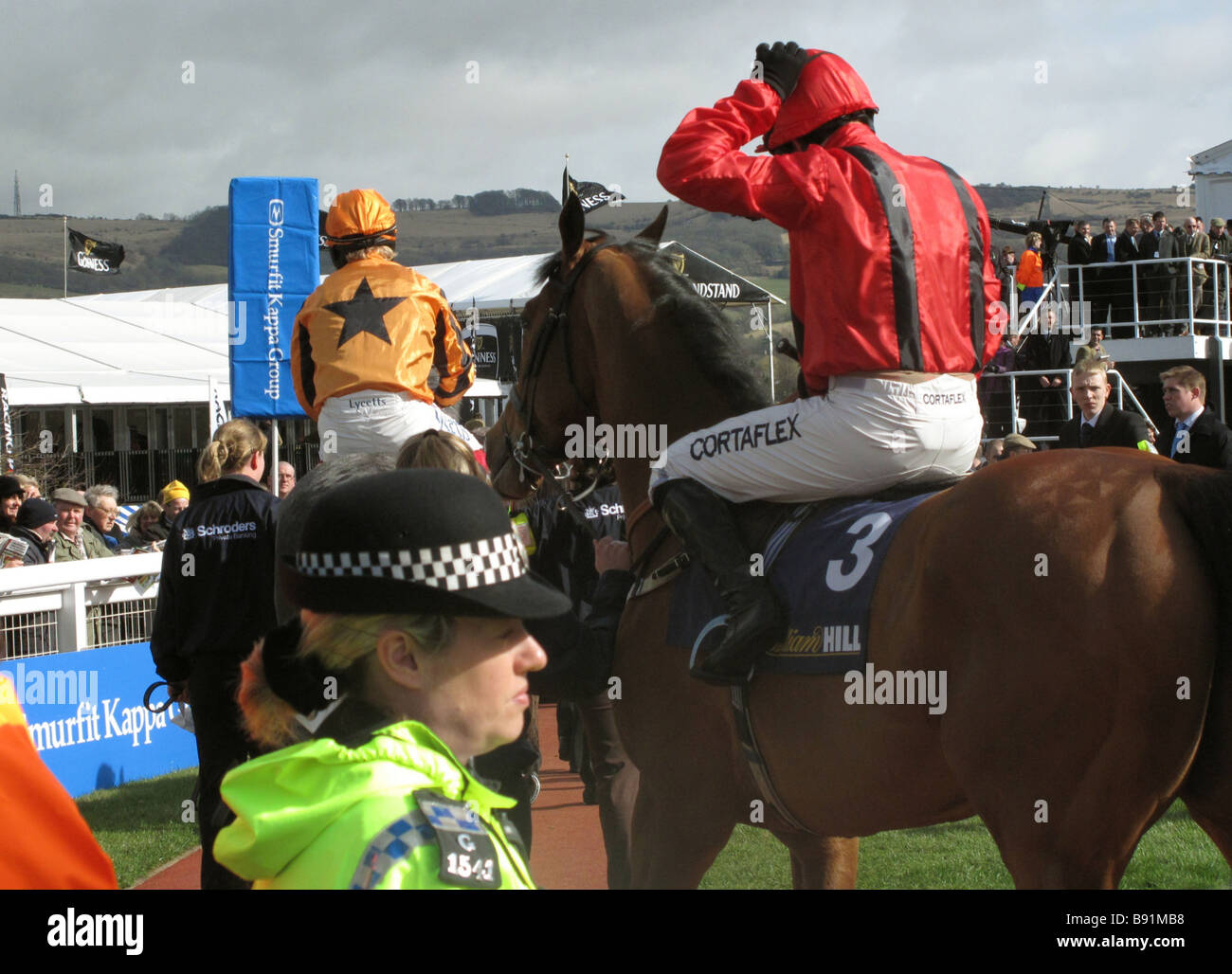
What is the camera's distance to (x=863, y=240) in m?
3.01

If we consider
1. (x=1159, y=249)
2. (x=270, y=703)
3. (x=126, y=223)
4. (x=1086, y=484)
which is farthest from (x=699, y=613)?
(x=126, y=223)

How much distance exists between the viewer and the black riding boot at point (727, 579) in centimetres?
301

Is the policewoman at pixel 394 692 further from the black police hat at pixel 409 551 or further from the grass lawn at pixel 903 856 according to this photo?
the grass lawn at pixel 903 856

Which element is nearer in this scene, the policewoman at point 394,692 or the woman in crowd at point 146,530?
the policewoman at point 394,692

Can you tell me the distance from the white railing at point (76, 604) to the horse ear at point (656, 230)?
3903 millimetres

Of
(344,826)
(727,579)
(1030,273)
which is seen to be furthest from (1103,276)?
(344,826)

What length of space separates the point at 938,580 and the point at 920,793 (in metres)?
0.53

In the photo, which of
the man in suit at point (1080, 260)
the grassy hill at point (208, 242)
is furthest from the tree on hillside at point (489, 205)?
the man in suit at point (1080, 260)

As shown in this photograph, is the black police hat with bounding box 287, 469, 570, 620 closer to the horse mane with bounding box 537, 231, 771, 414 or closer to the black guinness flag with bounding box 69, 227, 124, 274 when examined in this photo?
the horse mane with bounding box 537, 231, 771, 414

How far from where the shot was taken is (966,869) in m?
5.27

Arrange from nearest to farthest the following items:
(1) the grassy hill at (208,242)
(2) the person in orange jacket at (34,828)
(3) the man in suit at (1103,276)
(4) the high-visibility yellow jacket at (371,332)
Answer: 1. (2) the person in orange jacket at (34,828)
2. (4) the high-visibility yellow jacket at (371,332)
3. (3) the man in suit at (1103,276)
4. (1) the grassy hill at (208,242)

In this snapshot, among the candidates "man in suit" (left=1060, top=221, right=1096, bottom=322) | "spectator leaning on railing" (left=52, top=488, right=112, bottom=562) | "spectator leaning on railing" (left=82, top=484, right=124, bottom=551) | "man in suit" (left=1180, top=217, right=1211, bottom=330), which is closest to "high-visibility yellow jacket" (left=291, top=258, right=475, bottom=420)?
"spectator leaning on railing" (left=52, top=488, right=112, bottom=562)

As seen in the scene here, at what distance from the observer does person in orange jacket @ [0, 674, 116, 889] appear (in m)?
1.65
